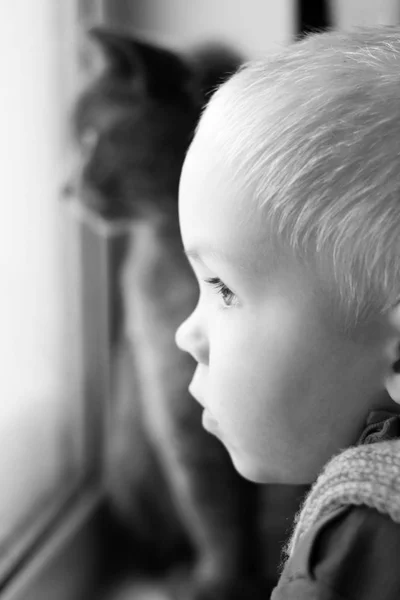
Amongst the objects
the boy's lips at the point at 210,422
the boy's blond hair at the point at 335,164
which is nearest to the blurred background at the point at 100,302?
the boy's lips at the point at 210,422

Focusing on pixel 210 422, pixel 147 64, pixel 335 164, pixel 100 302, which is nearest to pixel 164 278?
pixel 100 302

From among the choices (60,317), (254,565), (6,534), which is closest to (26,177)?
(60,317)

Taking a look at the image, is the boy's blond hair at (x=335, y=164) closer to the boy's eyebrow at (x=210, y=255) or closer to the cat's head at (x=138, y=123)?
the boy's eyebrow at (x=210, y=255)

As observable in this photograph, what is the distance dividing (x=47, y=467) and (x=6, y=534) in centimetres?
20

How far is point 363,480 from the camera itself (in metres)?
0.43

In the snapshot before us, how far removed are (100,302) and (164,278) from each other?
196mm

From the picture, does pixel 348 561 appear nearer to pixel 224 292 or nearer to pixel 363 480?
pixel 363 480

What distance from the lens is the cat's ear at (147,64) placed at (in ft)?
3.84

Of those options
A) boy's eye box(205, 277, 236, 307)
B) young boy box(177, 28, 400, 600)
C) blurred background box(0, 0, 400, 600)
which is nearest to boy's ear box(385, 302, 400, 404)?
young boy box(177, 28, 400, 600)

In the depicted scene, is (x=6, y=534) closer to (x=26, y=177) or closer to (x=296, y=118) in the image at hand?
(x=26, y=177)

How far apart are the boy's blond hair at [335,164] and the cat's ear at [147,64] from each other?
0.75 metres

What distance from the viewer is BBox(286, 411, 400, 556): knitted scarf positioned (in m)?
0.42

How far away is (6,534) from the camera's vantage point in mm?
1083

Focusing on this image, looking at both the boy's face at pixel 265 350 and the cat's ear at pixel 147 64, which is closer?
the boy's face at pixel 265 350
